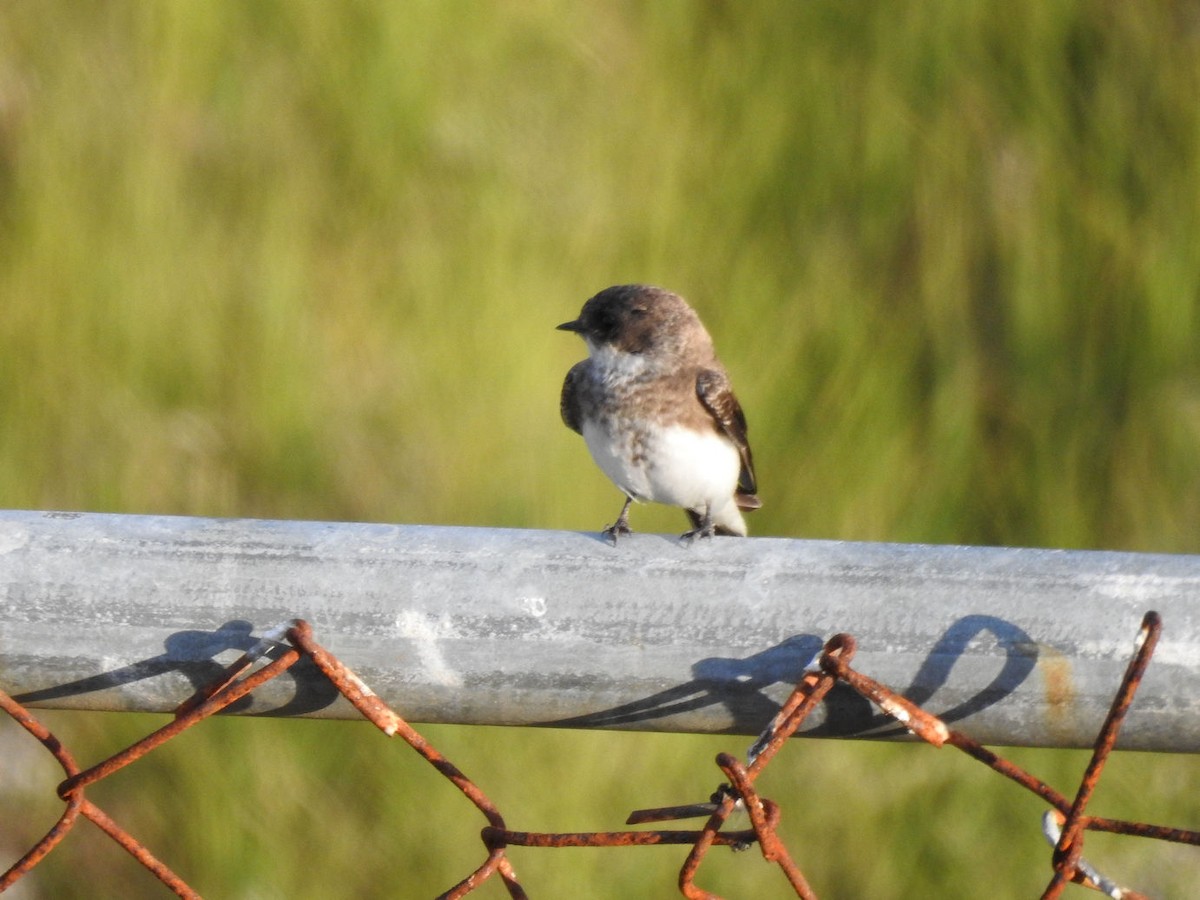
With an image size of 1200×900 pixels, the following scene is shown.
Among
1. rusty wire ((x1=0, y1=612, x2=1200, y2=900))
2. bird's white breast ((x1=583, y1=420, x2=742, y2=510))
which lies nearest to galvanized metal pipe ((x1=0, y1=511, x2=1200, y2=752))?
rusty wire ((x1=0, y1=612, x2=1200, y2=900))

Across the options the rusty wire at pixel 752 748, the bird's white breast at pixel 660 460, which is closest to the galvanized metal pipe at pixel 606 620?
the rusty wire at pixel 752 748

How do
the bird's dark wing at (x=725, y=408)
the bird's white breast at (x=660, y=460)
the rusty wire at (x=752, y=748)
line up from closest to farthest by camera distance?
the rusty wire at (x=752, y=748), the bird's white breast at (x=660, y=460), the bird's dark wing at (x=725, y=408)

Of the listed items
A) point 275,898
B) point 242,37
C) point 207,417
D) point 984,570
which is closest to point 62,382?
point 207,417

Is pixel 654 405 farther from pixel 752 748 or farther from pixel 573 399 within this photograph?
pixel 752 748

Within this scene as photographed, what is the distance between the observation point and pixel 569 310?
345 cm

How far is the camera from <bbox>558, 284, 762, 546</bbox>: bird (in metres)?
3.09

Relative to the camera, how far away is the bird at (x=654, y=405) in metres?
3.09

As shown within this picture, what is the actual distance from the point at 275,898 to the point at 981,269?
98.6 inches

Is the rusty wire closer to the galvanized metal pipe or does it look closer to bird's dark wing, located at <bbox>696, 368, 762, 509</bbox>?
the galvanized metal pipe

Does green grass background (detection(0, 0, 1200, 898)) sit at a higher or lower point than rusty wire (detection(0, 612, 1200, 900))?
higher

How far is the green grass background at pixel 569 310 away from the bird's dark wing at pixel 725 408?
25cm

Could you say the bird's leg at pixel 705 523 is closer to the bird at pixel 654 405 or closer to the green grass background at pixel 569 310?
the bird at pixel 654 405

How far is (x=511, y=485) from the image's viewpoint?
328cm

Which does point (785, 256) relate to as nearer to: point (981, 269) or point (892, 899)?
point (981, 269)
